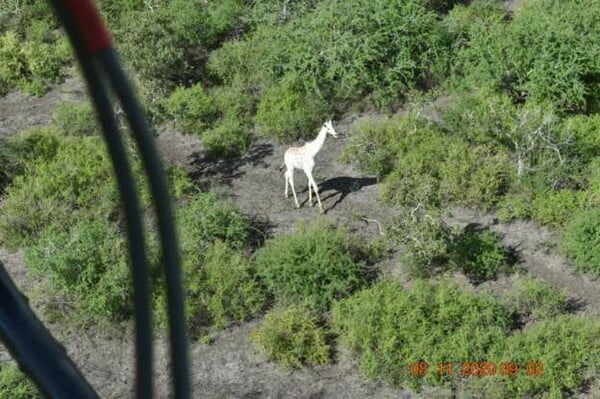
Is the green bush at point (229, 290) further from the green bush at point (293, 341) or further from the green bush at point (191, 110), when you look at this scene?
the green bush at point (191, 110)

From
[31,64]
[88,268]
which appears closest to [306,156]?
[88,268]

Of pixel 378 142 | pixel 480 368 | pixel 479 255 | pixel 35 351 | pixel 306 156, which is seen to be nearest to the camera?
pixel 35 351

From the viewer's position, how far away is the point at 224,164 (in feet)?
35.1

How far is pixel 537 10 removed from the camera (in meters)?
11.8

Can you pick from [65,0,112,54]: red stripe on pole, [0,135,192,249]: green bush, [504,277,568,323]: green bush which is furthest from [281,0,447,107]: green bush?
[65,0,112,54]: red stripe on pole

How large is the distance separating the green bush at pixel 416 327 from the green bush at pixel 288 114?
A: 3.10 m

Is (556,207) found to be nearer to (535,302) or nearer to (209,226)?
(535,302)

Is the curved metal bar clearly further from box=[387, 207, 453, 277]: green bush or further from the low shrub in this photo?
the low shrub

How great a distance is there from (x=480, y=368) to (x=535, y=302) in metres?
1.03

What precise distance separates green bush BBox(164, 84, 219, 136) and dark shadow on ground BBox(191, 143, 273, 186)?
516mm

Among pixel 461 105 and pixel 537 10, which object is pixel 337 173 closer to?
pixel 461 105

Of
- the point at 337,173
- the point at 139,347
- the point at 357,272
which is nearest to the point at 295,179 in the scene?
the point at 337,173

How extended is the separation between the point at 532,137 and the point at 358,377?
11.8ft

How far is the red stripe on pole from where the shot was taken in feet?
3.46
